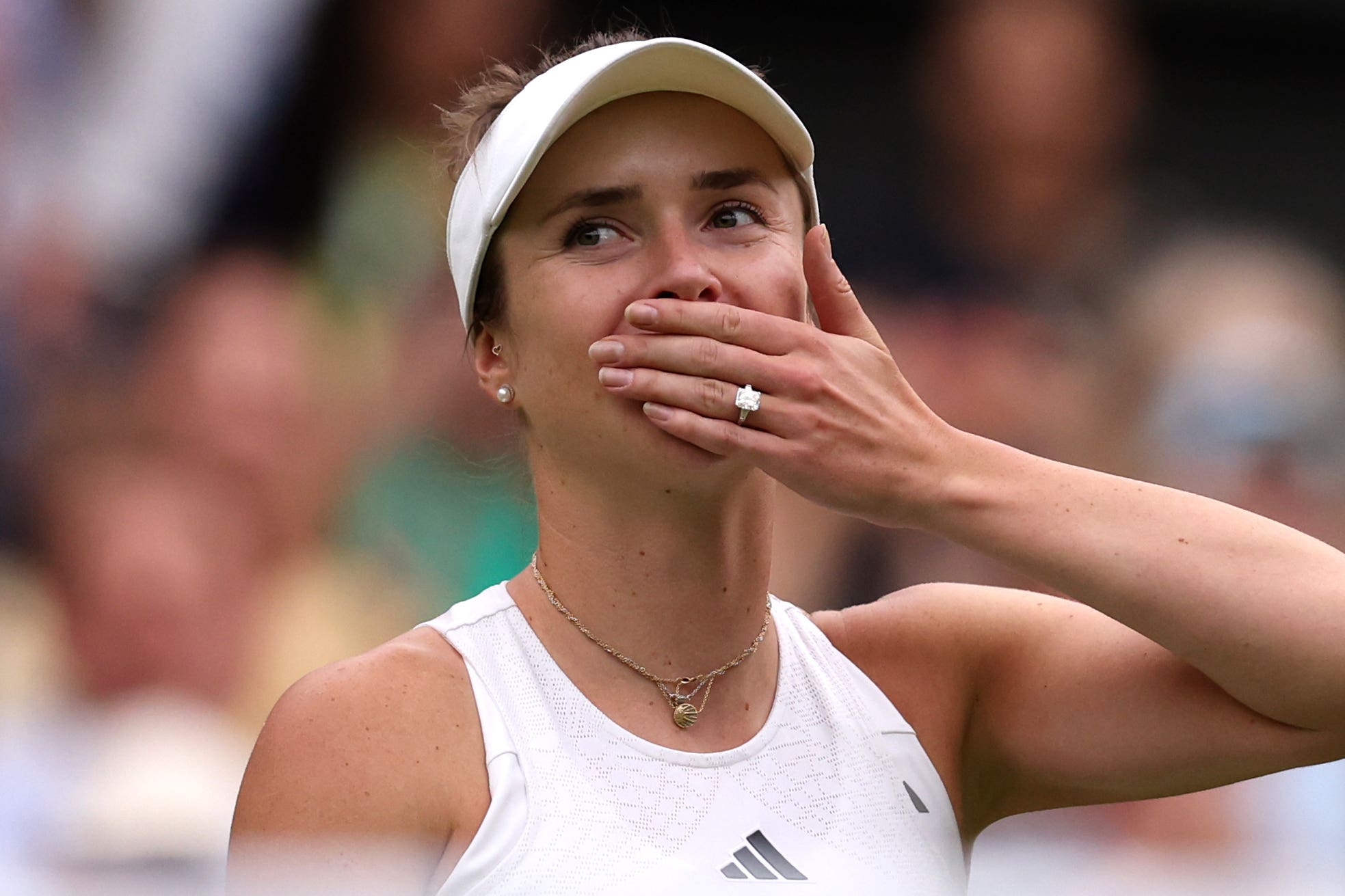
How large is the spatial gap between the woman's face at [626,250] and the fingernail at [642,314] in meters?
0.06

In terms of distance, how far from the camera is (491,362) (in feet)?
7.18

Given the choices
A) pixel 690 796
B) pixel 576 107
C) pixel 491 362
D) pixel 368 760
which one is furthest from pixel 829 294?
pixel 368 760

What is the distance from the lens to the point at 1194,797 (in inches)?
144

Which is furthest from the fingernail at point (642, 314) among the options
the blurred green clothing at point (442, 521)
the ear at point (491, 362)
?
the blurred green clothing at point (442, 521)

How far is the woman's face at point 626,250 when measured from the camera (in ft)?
6.35

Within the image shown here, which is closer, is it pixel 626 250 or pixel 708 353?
pixel 708 353

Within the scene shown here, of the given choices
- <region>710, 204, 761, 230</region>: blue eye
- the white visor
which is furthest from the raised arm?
the white visor

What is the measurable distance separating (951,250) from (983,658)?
246 cm

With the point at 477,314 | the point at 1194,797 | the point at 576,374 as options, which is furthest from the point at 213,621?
the point at 1194,797

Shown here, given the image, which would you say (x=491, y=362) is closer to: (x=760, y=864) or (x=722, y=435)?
(x=722, y=435)

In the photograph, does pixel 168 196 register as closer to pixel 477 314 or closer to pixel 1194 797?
pixel 477 314

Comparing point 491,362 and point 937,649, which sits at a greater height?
point 491,362

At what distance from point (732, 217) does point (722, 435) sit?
377 mm

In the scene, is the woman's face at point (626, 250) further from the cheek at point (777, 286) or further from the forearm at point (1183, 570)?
the forearm at point (1183, 570)
